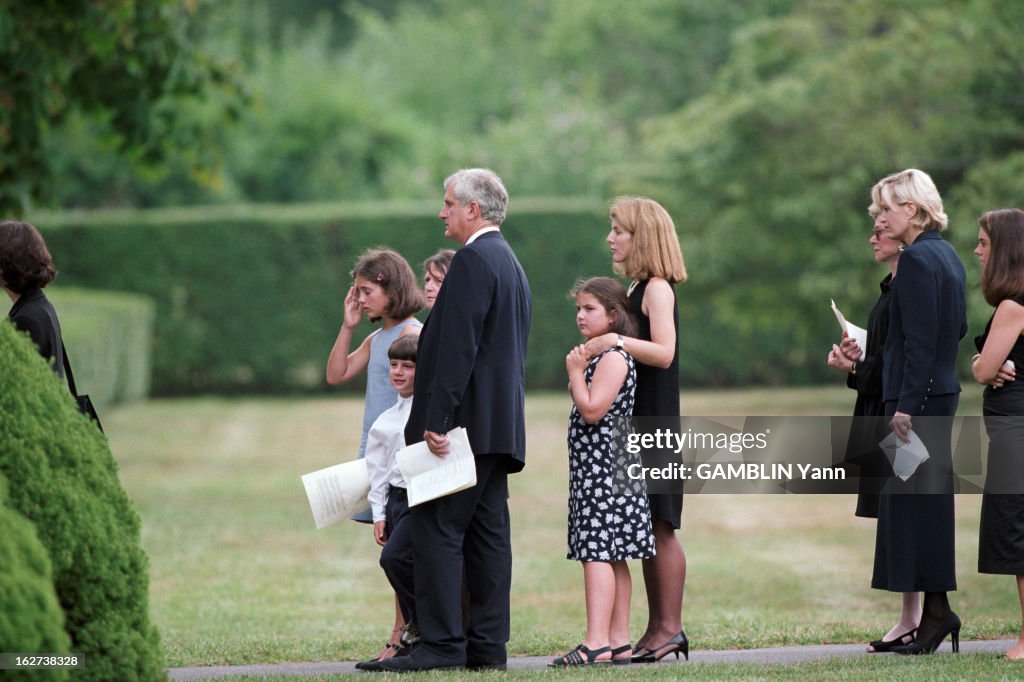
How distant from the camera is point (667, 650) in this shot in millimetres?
Answer: 6074

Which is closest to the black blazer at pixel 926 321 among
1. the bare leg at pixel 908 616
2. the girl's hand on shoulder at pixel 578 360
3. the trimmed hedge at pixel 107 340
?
the bare leg at pixel 908 616

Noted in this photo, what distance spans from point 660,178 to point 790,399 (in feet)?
16.5

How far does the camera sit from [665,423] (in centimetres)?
605

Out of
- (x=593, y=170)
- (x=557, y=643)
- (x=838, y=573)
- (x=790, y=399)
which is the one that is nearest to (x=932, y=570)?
(x=557, y=643)

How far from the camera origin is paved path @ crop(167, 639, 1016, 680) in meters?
6.07

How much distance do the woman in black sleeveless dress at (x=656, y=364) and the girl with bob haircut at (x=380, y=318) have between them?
960mm

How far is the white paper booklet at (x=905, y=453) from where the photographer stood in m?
5.89

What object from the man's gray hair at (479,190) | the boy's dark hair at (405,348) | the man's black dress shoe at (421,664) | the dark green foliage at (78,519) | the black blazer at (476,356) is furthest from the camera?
the boy's dark hair at (405,348)

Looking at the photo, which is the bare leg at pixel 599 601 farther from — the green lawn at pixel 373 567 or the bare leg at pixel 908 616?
the bare leg at pixel 908 616

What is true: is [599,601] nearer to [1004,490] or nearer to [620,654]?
[620,654]

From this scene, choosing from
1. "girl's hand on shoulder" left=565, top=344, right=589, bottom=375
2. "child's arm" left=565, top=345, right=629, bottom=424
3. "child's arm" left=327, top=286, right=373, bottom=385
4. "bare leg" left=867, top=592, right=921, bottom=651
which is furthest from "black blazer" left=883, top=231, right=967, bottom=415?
"child's arm" left=327, top=286, right=373, bottom=385

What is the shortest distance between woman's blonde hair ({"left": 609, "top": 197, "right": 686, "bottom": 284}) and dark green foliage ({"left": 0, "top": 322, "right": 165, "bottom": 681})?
2540 millimetres

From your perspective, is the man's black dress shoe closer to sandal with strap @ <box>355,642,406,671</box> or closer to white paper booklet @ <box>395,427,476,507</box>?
Answer: sandal with strap @ <box>355,642,406,671</box>

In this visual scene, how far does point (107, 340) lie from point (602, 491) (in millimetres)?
15979
